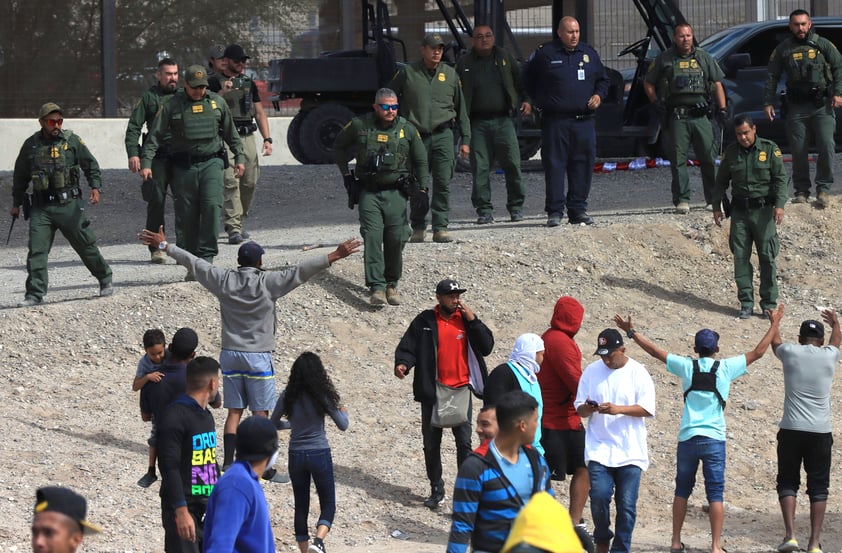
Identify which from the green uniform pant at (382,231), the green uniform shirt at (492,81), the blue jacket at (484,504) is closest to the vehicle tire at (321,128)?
the green uniform shirt at (492,81)

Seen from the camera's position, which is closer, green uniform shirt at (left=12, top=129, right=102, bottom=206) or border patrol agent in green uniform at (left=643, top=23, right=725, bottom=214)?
green uniform shirt at (left=12, top=129, right=102, bottom=206)

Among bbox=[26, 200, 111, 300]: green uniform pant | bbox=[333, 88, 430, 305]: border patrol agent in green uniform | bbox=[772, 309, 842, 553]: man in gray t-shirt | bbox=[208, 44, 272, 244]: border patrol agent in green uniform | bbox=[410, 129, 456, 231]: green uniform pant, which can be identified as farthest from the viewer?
bbox=[208, 44, 272, 244]: border patrol agent in green uniform

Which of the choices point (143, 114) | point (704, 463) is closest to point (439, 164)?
point (143, 114)

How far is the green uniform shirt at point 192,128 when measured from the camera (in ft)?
38.3

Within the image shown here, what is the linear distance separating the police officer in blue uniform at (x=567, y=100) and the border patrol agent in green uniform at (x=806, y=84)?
172 cm

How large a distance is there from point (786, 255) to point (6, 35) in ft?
49.8

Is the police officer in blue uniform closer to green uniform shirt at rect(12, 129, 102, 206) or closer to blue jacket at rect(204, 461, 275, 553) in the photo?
green uniform shirt at rect(12, 129, 102, 206)

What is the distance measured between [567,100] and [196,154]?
3714mm

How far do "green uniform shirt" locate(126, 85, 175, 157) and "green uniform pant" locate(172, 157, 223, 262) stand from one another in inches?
18.8

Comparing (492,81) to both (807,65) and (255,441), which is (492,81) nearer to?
(807,65)

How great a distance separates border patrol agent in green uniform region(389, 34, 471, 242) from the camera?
12969 millimetres

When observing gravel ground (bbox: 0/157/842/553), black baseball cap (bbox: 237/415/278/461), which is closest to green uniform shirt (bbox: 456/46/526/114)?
gravel ground (bbox: 0/157/842/553)

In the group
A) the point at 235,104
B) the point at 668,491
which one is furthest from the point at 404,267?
the point at 668,491

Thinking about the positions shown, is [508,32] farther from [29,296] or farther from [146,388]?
[146,388]
